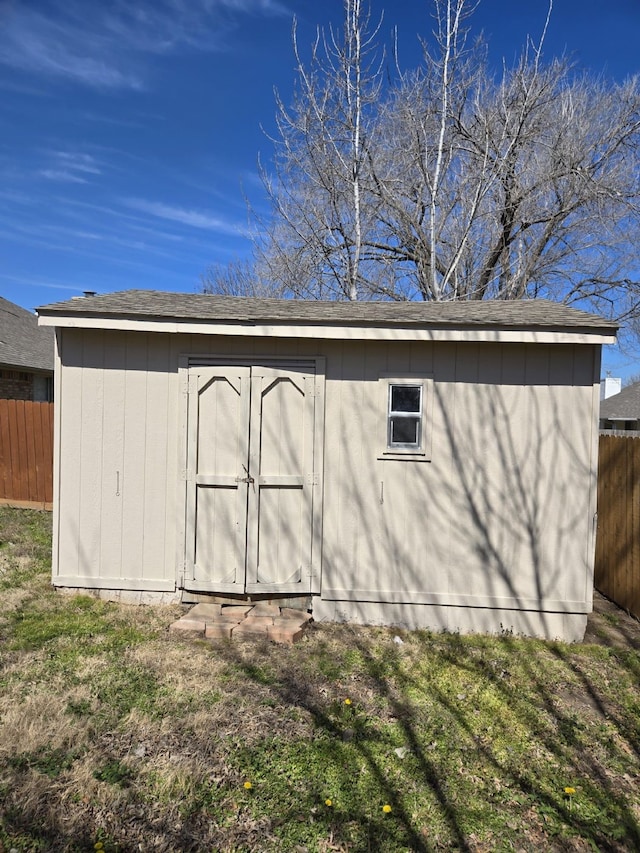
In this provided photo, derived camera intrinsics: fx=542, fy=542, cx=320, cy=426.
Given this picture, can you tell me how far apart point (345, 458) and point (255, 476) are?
840 millimetres

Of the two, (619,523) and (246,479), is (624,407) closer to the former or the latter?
(619,523)

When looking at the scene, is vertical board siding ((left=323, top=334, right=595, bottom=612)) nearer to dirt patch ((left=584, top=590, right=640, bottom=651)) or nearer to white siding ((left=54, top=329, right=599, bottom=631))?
white siding ((left=54, top=329, right=599, bottom=631))

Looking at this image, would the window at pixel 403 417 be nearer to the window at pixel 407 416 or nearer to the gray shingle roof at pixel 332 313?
the window at pixel 407 416

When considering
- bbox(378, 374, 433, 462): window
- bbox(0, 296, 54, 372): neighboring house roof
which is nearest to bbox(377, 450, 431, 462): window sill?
bbox(378, 374, 433, 462): window

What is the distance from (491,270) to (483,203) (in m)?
1.79

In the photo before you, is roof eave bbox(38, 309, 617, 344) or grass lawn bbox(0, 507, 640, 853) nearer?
grass lawn bbox(0, 507, 640, 853)

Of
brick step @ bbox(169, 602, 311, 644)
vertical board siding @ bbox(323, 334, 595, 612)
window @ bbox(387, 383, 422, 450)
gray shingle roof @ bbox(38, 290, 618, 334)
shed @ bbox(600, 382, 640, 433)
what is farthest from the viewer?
shed @ bbox(600, 382, 640, 433)

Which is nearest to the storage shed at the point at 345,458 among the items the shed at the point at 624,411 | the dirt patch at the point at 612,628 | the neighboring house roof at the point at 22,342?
the dirt patch at the point at 612,628

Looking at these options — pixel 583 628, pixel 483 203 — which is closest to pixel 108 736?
pixel 583 628

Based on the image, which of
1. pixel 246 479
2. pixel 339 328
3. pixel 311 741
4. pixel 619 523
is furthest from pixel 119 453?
pixel 619 523

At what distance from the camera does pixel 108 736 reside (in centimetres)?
309

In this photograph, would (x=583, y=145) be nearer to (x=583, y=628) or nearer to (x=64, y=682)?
(x=583, y=628)

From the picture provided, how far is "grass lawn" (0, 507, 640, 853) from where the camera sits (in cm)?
251

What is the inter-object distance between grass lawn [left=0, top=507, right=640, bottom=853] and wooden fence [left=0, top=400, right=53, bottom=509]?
215 inches
